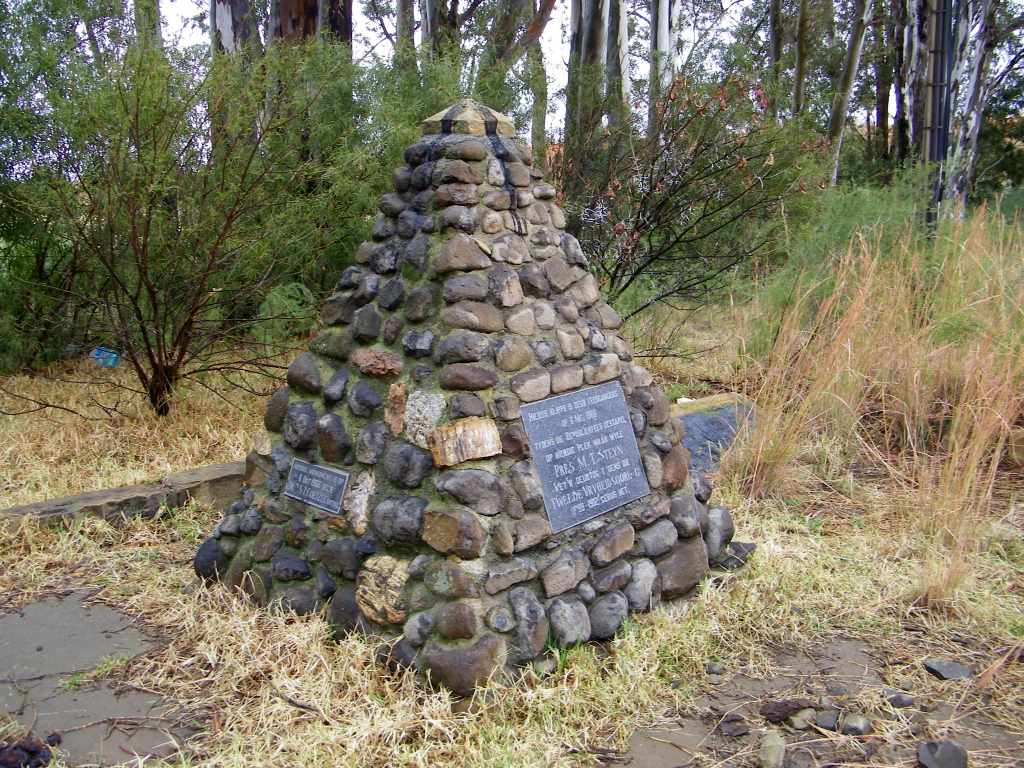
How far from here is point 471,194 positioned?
10.0ft

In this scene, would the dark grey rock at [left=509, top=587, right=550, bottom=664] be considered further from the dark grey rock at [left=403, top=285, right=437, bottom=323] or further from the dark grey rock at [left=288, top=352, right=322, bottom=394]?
the dark grey rock at [left=288, top=352, right=322, bottom=394]

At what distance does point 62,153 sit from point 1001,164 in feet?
84.0

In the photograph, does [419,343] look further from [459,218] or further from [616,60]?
[616,60]

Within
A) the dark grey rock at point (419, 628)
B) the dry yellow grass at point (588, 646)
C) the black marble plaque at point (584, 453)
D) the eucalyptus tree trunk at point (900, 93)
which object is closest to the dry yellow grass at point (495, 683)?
the dry yellow grass at point (588, 646)

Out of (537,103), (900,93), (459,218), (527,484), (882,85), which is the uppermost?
(882,85)

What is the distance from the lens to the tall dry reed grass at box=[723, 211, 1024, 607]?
13.1ft

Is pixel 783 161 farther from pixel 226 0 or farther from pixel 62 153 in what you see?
pixel 226 0

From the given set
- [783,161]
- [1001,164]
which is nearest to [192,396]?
[783,161]

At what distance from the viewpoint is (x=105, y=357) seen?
6.30m

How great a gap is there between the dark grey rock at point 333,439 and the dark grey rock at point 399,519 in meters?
0.28

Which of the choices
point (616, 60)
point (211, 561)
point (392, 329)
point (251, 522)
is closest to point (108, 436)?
point (211, 561)

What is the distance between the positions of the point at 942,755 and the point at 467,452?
164 cm

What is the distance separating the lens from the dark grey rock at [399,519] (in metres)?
2.83

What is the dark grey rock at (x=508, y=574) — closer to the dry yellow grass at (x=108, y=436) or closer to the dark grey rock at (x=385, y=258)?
the dark grey rock at (x=385, y=258)
